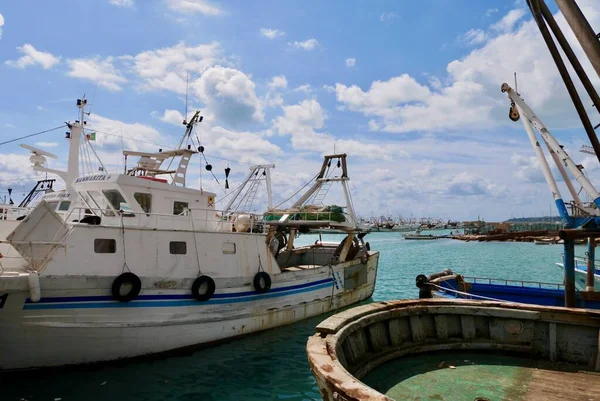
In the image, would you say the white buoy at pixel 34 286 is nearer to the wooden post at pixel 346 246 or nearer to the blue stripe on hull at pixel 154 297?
the blue stripe on hull at pixel 154 297

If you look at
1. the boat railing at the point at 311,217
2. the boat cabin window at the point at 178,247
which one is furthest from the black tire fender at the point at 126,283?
the boat railing at the point at 311,217

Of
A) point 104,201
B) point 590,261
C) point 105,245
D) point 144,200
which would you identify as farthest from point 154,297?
point 590,261

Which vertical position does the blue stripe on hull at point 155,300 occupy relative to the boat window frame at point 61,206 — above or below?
below

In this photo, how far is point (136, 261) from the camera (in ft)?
38.3

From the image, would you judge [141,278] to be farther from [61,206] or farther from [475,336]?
[475,336]

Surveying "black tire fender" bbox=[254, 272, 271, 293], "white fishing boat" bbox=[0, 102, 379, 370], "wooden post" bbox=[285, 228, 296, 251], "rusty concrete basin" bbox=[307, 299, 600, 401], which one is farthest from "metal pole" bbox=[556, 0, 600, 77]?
"wooden post" bbox=[285, 228, 296, 251]

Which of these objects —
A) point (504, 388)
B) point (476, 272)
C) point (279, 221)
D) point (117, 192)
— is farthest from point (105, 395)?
point (476, 272)

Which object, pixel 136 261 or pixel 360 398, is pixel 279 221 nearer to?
pixel 136 261

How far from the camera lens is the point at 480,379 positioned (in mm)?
6613

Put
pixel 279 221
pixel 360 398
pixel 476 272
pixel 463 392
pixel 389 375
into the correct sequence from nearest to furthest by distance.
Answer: pixel 360 398, pixel 463 392, pixel 389 375, pixel 279 221, pixel 476 272

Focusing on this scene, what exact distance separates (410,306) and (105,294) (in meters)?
8.38

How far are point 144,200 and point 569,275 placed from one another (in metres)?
14.2

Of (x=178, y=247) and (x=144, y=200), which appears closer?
(x=178, y=247)

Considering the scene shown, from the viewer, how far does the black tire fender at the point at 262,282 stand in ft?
47.8
